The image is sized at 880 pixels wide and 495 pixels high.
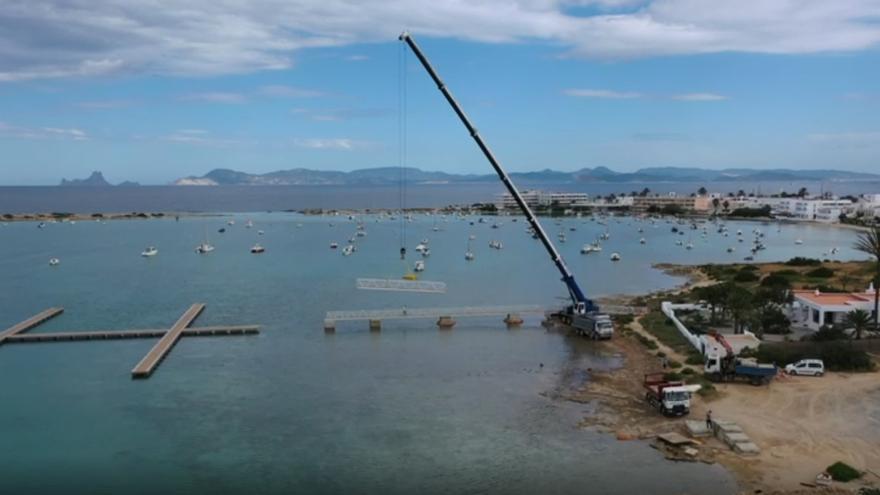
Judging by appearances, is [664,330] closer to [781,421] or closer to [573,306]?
[573,306]

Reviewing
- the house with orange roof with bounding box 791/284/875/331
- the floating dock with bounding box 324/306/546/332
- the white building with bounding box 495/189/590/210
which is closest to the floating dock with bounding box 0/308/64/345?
the floating dock with bounding box 324/306/546/332

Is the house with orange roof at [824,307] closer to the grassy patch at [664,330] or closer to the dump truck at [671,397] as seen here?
the grassy patch at [664,330]

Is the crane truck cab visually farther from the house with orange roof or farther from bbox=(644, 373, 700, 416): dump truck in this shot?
bbox=(644, 373, 700, 416): dump truck

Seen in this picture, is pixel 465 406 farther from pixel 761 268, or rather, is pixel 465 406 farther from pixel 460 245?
pixel 460 245

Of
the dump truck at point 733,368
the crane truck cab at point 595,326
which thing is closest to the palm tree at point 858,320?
the dump truck at point 733,368

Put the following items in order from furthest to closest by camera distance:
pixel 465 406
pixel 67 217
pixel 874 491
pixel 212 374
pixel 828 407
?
pixel 67 217
pixel 212 374
pixel 465 406
pixel 828 407
pixel 874 491

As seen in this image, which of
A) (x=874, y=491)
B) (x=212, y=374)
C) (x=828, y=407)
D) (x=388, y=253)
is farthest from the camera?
(x=388, y=253)

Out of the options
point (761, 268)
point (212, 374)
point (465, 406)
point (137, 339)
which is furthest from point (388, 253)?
point (465, 406)
